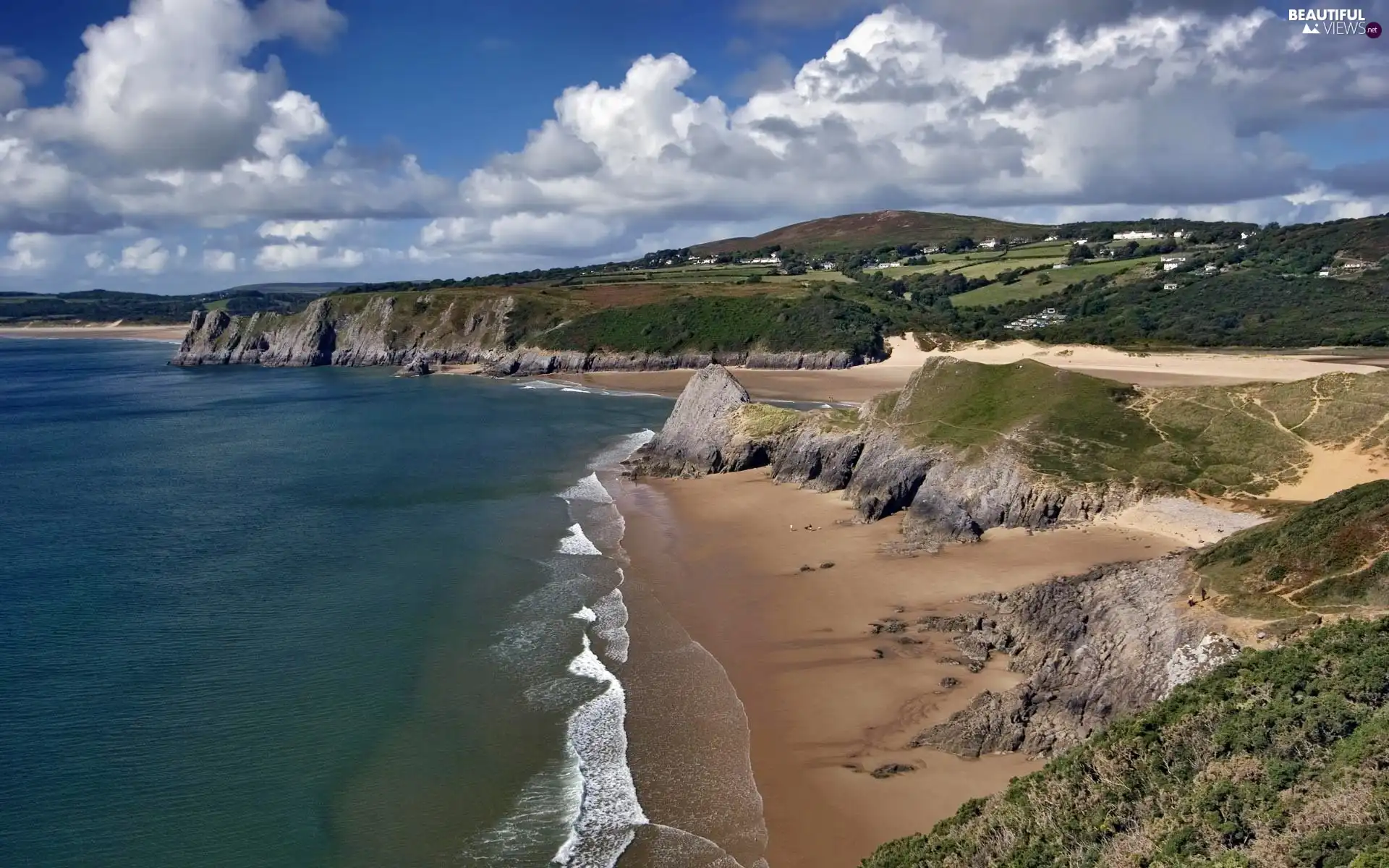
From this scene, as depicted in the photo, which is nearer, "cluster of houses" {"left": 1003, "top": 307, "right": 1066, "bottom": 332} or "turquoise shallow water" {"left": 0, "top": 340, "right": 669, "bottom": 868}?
"turquoise shallow water" {"left": 0, "top": 340, "right": 669, "bottom": 868}

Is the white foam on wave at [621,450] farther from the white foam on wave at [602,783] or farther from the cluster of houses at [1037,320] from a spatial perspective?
the cluster of houses at [1037,320]

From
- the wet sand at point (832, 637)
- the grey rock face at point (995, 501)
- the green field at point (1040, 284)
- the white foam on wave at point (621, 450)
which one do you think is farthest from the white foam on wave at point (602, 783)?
the green field at point (1040, 284)

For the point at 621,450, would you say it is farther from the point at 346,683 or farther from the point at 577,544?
the point at 346,683

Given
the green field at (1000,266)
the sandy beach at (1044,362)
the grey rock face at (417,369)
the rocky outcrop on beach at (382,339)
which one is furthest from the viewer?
the green field at (1000,266)

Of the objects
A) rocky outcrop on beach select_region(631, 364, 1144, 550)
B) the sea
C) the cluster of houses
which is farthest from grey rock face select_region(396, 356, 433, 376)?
the cluster of houses

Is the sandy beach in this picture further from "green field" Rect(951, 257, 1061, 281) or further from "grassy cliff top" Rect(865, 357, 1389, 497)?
"green field" Rect(951, 257, 1061, 281)

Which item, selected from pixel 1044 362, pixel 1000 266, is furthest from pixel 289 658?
pixel 1000 266
